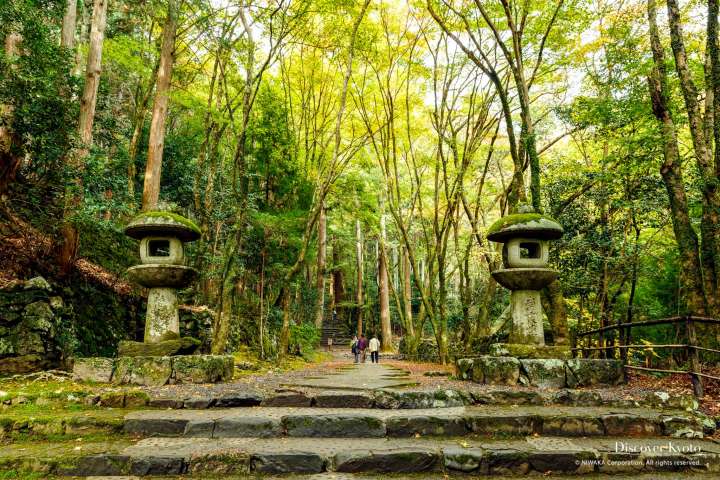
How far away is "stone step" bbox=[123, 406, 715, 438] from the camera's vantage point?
4.05m

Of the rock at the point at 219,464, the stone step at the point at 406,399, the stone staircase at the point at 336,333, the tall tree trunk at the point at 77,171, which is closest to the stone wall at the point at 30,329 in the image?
the tall tree trunk at the point at 77,171

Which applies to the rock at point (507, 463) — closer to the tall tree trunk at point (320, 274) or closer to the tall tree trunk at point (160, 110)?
the tall tree trunk at point (160, 110)

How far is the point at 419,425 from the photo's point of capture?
13.5 feet

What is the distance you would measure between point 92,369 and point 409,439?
454 centimetres

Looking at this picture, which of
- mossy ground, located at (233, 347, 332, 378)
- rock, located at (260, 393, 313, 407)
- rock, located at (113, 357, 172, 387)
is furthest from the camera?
mossy ground, located at (233, 347, 332, 378)

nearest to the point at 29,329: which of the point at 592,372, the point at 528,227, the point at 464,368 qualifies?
the point at 464,368

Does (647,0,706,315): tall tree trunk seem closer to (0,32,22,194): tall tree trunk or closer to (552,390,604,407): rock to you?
(552,390,604,407): rock

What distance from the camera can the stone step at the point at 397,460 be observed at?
335 centimetres

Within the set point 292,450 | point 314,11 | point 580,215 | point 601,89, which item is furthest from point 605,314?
point 314,11

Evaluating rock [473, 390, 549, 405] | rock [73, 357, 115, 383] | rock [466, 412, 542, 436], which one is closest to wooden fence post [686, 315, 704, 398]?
rock [473, 390, 549, 405]

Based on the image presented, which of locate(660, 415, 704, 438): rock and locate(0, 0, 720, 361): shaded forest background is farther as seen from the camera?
locate(0, 0, 720, 361): shaded forest background

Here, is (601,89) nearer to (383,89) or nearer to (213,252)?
(383,89)

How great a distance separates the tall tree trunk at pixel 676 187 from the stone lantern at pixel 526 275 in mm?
2139

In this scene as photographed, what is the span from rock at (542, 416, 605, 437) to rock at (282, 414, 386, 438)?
1.73 meters
